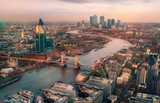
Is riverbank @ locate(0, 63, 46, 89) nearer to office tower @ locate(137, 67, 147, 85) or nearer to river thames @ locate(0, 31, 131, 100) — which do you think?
river thames @ locate(0, 31, 131, 100)

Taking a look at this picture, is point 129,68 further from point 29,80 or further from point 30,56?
point 30,56

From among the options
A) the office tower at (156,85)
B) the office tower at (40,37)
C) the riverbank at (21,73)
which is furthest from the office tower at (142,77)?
the office tower at (40,37)

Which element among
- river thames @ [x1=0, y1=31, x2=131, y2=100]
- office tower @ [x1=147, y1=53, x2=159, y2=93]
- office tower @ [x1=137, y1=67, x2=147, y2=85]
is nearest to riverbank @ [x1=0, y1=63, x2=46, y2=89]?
river thames @ [x1=0, y1=31, x2=131, y2=100]

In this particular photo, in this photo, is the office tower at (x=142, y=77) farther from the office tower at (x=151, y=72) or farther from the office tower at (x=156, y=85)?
the office tower at (x=156, y=85)

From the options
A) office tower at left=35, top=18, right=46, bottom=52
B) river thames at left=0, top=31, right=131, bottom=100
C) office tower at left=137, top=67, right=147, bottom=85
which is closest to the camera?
river thames at left=0, top=31, right=131, bottom=100

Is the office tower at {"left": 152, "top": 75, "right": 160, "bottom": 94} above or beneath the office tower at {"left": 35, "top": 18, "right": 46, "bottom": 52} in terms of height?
beneath

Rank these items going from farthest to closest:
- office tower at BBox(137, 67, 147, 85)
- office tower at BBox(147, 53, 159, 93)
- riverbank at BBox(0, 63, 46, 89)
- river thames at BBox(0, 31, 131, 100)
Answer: riverbank at BBox(0, 63, 46, 89) → office tower at BBox(137, 67, 147, 85) → river thames at BBox(0, 31, 131, 100) → office tower at BBox(147, 53, 159, 93)

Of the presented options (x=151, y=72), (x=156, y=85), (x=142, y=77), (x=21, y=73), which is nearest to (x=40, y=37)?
(x=21, y=73)

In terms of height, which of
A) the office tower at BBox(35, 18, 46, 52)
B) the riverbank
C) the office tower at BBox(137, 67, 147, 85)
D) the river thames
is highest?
the office tower at BBox(35, 18, 46, 52)
